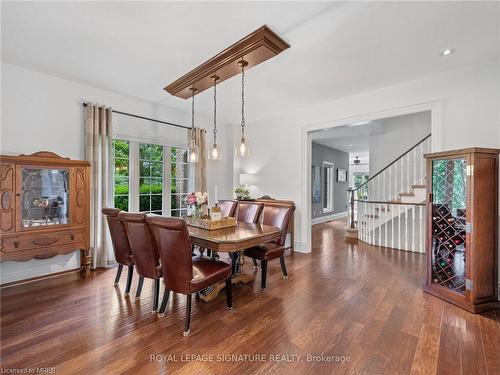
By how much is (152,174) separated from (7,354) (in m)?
3.04

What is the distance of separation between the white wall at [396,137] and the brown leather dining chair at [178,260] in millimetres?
5059

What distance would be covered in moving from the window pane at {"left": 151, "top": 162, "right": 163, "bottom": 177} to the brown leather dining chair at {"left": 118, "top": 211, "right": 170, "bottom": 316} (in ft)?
6.91

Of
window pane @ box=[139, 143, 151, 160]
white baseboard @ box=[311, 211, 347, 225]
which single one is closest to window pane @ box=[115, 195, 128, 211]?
window pane @ box=[139, 143, 151, 160]

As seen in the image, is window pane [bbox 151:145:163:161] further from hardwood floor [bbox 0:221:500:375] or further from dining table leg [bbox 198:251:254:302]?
dining table leg [bbox 198:251:254:302]

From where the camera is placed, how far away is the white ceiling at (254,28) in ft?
6.75

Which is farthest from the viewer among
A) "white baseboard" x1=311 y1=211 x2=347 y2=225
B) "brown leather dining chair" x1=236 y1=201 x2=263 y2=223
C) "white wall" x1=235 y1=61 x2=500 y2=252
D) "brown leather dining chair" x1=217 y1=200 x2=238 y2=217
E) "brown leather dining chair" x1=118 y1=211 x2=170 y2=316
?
"white baseboard" x1=311 y1=211 x2=347 y2=225

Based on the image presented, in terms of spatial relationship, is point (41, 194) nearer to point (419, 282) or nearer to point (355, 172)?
point (419, 282)

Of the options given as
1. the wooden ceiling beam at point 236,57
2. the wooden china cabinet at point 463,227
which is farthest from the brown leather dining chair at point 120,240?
the wooden china cabinet at point 463,227

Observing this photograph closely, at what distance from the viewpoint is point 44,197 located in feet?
10.2

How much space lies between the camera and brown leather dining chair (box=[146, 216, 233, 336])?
2.00 m

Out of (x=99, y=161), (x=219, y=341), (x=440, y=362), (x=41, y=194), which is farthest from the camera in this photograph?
(x=99, y=161)

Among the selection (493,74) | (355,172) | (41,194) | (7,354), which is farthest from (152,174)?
(355,172)

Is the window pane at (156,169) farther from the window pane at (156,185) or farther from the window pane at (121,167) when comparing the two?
the window pane at (121,167)

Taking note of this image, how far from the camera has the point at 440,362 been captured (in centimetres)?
174
